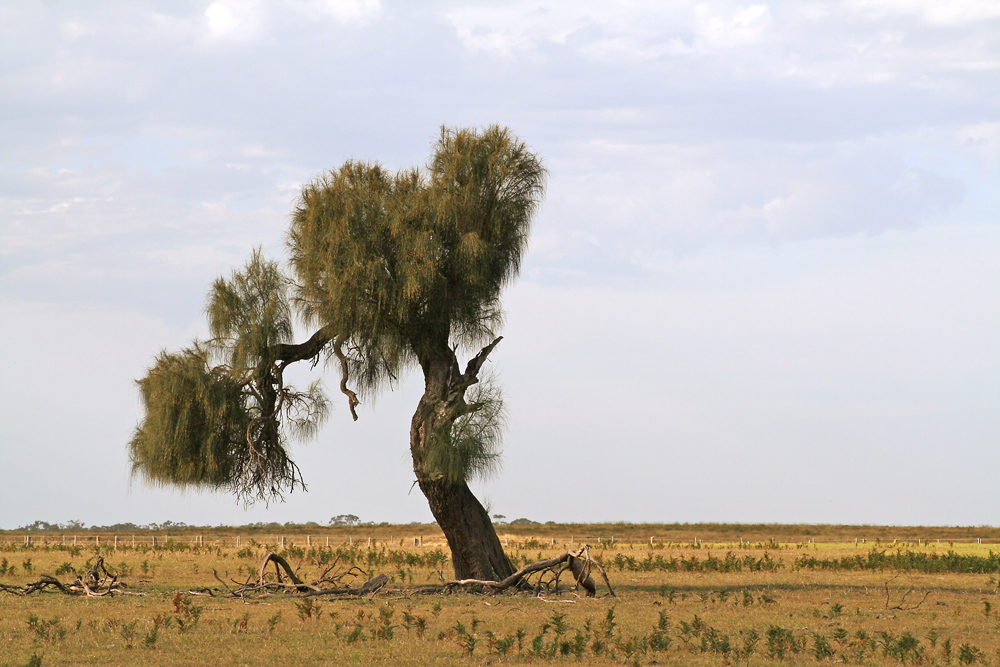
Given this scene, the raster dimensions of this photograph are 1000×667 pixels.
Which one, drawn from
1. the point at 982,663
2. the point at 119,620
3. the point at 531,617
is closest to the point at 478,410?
the point at 531,617

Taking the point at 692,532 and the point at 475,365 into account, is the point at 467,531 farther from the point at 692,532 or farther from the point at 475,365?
the point at 692,532

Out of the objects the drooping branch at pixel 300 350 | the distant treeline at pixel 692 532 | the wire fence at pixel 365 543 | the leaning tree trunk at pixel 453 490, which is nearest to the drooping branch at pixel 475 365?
the leaning tree trunk at pixel 453 490

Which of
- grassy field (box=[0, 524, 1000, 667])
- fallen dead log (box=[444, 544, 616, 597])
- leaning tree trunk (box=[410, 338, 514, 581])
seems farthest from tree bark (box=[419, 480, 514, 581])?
grassy field (box=[0, 524, 1000, 667])

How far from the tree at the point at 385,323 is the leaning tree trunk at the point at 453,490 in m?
0.03

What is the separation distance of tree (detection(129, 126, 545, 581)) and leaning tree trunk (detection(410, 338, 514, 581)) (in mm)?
35

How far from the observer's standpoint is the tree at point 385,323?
22.1 metres

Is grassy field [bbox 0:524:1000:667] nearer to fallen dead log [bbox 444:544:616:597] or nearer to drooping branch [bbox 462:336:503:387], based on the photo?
fallen dead log [bbox 444:544:616:597]

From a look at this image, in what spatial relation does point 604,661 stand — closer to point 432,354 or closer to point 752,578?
point 432,354

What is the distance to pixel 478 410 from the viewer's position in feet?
72.1

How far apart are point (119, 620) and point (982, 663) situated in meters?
12.6

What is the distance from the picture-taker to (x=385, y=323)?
22500mm

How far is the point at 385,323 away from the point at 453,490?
4153 millimetres

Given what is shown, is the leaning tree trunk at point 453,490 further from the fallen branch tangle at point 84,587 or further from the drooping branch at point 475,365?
the fallen branch tangle at point 84,587

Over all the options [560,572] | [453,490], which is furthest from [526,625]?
[453,490]
